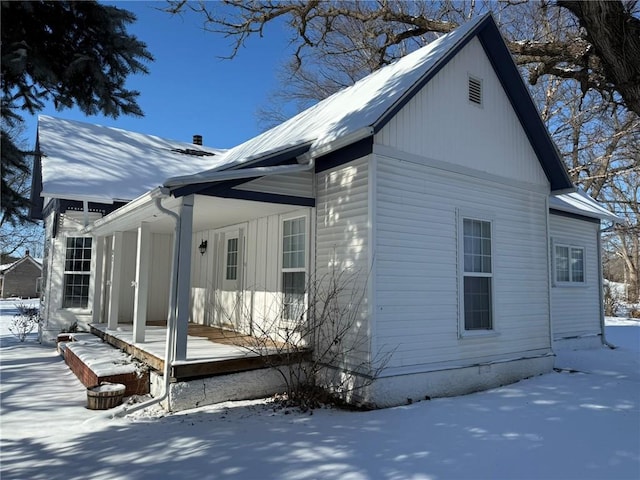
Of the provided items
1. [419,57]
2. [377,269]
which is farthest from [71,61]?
[419,57]

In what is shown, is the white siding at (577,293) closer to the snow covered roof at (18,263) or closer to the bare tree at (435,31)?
the bare tree at (435,31)

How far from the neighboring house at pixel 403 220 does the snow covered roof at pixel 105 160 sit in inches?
5.7

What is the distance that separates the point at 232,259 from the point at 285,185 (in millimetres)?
3374

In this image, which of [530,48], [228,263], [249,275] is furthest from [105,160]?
[530,48]

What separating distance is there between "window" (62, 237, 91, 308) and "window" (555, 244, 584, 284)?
1097cm

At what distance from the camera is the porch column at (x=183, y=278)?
584 centimetres

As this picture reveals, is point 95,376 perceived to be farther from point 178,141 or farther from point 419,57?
point 178,141

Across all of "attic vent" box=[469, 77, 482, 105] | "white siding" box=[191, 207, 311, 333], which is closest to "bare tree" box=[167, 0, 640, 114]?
"attic vent" box=[469, 77, 482, 105]

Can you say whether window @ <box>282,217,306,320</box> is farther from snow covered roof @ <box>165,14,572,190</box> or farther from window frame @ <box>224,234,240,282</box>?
window frame @ <box>224,234,240,282</box>

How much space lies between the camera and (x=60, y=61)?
12.9ft

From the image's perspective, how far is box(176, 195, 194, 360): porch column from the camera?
19.1ft

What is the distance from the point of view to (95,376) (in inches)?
253

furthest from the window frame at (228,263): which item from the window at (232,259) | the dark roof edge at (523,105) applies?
the dark roof edge at (523,105)

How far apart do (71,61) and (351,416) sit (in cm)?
467
